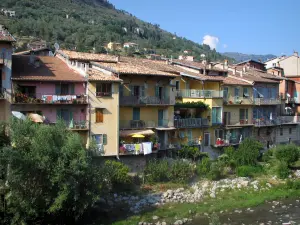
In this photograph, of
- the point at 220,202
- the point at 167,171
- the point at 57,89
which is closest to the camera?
the point at 220,202

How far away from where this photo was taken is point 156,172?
120ft

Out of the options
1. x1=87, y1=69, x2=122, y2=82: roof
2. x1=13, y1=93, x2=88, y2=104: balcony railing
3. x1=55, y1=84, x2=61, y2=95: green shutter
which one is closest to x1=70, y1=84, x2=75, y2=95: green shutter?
x1=13, y1=93, x2=88, y2=104: balcony railing

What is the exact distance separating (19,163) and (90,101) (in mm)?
11735

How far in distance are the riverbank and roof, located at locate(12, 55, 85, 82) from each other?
13.2 meters

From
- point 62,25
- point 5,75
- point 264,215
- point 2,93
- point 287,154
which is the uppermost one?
point 62,25

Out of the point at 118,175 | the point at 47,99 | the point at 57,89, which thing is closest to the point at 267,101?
the point at 118,175

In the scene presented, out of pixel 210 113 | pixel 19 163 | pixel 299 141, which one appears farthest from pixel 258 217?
pixel 299 141

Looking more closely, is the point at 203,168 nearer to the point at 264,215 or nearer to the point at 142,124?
the point at 142,124

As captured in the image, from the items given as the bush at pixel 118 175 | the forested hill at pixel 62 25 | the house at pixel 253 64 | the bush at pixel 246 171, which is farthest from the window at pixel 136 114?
the forested hill at pixel 62 25

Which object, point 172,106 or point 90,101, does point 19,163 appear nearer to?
point 90,101

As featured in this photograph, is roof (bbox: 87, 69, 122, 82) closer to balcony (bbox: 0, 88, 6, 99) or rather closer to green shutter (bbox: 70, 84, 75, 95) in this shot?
green shutter (bbox: 70, 84, 75, 95)

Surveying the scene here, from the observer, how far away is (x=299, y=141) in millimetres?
59219

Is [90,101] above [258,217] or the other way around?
above

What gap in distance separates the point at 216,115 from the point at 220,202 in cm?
1399
